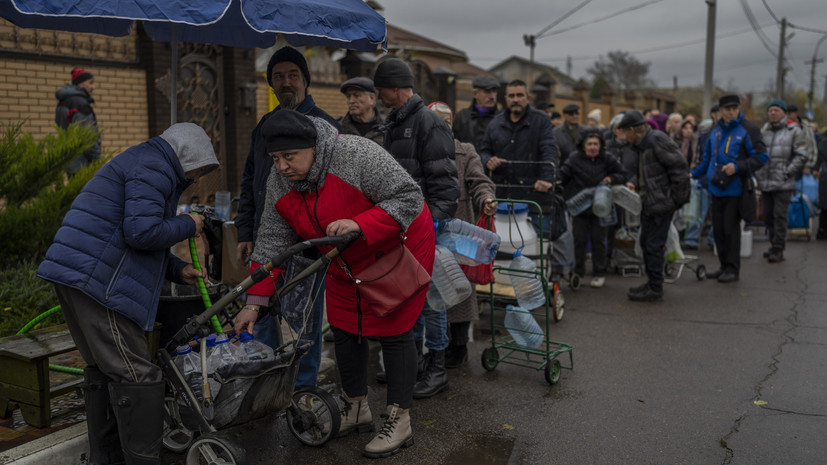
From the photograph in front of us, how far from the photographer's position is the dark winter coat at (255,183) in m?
4.45

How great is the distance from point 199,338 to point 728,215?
7.23 meters

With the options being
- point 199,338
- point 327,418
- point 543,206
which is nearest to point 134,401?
point 199,338

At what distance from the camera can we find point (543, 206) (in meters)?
7.00

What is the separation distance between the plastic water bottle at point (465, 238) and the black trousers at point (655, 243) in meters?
3.52

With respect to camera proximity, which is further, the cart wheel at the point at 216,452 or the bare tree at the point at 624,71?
the bare tree at the point at 624,71

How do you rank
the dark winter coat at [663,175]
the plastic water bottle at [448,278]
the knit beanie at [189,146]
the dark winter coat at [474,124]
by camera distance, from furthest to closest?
1. the dark winter coat at [474,124]
2. the dark winter coat at [663,175]
3. the plastic water bottle at [448,278]
4. the knit beanie at [189,146]

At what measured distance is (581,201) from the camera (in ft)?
27.8

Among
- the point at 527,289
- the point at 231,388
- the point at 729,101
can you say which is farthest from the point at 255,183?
the point at 729,101

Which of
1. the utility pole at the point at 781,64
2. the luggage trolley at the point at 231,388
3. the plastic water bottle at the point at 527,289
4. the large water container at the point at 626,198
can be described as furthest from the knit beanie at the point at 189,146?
the utility pole at the point at 781,64

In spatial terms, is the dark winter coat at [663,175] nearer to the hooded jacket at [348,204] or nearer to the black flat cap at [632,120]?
the black flat cap at [632,120]

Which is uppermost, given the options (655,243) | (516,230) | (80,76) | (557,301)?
(80,76)

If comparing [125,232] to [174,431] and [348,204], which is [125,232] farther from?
[174,431]

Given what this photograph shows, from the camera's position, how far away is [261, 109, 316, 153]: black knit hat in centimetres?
Result: 346

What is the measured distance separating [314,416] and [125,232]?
58.1 inches
